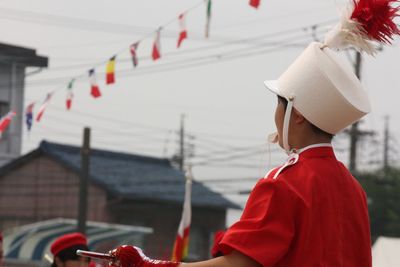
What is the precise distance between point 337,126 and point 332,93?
0.11 meters

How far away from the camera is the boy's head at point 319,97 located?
2.98 meters

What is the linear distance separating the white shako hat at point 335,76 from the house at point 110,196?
2566 centimetres

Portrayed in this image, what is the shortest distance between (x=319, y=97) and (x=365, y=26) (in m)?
0.32

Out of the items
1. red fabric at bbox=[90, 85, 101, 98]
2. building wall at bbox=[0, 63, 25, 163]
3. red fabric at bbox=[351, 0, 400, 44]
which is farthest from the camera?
building wall at bbox=[0, 63, 25, 163]

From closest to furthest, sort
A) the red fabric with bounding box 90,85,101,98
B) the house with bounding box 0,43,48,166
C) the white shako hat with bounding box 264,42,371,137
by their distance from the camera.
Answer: the white shako hat with bounding box 264,42,371,137 → the red fabric with bounding box 90,85,101,98 → the house with bounding box 0,43,48,166

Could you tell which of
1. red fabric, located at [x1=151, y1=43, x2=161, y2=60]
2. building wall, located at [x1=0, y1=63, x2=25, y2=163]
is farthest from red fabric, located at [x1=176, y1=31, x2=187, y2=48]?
building wall, located at [x1=0, y1=63, x2=25, y2=163]

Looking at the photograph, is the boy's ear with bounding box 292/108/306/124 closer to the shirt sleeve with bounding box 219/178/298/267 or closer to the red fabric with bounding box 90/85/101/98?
the shirt sleeve with bounding box 219/178/298/267

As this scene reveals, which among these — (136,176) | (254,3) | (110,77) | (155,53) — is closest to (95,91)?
(110,77)

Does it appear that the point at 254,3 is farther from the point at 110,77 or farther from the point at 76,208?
the point at 76,208

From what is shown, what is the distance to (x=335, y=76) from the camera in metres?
3.00

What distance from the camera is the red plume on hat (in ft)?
10.2

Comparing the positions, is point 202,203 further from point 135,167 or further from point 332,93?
point 332,93

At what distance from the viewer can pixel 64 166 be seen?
30.5 meters

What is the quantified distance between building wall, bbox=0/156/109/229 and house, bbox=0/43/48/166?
1.21m
